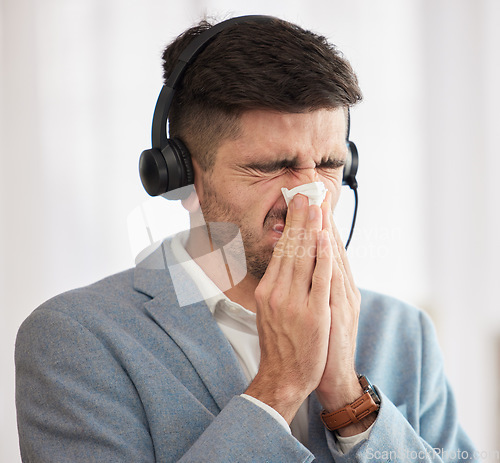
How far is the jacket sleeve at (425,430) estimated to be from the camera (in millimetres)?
874

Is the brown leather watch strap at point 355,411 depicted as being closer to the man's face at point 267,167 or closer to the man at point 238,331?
the man at point 238,331

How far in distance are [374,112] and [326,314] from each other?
1113 millimetres

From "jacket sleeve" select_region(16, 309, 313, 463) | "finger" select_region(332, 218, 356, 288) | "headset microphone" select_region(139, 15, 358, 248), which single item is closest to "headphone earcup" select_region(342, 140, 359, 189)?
"finger" select_region(332, 218, 356, 288)

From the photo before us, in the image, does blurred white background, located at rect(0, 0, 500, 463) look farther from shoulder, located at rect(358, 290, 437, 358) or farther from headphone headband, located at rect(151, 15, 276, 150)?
headphone headband, located at rect(151, 15, 276, 150)

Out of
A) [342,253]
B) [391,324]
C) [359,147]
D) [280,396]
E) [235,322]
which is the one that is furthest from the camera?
[359,147]

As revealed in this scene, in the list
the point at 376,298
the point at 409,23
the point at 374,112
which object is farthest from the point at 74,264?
the point at 409,23

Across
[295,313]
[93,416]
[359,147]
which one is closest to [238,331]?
[295,313]

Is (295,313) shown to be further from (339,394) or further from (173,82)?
(173,82)

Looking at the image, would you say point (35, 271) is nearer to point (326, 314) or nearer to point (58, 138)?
point (58, 138)

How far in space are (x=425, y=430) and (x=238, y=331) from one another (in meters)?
0.43

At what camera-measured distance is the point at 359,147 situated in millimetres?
1682

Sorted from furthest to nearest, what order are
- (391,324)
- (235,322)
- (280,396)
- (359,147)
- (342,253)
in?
1. (359,147)
2. (391,324)
3. (235,322)
4. (342,253)
5. (280,396)

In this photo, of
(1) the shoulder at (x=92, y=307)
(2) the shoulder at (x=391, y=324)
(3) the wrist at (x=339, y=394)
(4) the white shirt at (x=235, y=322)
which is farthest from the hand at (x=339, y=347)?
(1) the shoulder at (x=92, y=307)

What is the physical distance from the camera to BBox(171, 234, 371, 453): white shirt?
3.34 ft
